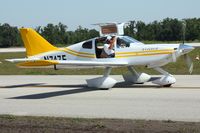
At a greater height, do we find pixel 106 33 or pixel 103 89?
pixel 106 33

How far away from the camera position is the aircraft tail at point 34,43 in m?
18.8

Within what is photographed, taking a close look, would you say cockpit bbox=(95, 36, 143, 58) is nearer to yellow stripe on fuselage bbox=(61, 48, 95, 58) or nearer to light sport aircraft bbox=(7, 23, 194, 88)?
light sport aircraft bbox=(7, 23, 194, 88)

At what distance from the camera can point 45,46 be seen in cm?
1884

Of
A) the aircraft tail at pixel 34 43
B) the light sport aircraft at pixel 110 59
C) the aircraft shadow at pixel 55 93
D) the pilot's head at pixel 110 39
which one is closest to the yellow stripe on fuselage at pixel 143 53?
the light sport aircraft at pixel 110 59

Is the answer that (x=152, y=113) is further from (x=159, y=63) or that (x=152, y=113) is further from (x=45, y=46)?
(x=45, y=46)

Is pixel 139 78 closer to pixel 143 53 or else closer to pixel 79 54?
pixel 143 53

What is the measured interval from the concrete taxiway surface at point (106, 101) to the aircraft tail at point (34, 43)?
4.53 feet

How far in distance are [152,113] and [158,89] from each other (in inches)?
198

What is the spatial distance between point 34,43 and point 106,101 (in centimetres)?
625

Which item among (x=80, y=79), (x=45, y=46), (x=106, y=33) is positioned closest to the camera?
(x=106, y=33)

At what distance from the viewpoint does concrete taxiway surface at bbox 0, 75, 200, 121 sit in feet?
37.0

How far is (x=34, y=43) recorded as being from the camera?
18.8m

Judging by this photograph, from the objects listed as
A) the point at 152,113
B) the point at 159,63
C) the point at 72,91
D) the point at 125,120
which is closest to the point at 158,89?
the point at 159,63

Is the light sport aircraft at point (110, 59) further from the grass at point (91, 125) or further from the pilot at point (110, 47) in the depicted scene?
the grass at point (91, 125)
